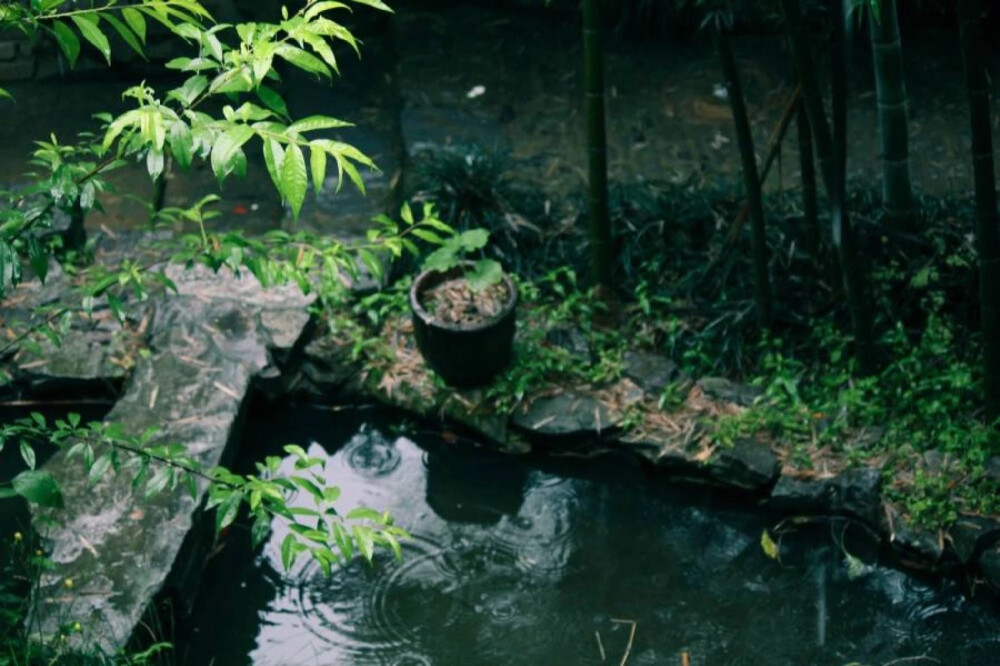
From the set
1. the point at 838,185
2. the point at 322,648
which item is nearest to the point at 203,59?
the point at 322,648

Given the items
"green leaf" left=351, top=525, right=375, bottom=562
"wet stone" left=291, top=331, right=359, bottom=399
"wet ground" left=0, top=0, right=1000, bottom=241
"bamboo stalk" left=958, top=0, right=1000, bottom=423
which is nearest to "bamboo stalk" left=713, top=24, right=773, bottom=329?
"bamboo stalk" left=958, top=0, right=1000, bottom=423

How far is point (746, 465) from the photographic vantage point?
17.4ft

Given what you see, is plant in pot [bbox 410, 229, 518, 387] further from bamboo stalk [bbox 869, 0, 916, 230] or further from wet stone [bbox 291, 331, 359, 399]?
bamboo stalk [bbox 869, 0, 916, 230]

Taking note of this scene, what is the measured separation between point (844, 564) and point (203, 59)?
10.9ft

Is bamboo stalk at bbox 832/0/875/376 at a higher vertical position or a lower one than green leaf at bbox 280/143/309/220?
lower

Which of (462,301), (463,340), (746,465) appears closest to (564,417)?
(463,340)

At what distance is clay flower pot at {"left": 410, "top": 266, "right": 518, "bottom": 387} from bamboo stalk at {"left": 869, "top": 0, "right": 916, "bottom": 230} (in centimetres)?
184

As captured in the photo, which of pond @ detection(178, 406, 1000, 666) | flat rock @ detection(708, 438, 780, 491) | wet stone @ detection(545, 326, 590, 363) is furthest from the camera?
wet stone @ detection(545, 326, 590, 363)

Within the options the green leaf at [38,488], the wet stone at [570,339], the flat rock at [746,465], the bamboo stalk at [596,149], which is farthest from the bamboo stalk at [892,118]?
the green leaf at [38,488]

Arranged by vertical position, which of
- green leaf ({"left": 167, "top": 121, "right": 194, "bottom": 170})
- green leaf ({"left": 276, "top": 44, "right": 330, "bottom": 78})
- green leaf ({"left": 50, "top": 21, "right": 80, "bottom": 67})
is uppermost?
green leaf ({"left": 276, "top": 44, "right": 330, "bottom": 78})

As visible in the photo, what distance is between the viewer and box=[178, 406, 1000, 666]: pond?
4699 millimetres

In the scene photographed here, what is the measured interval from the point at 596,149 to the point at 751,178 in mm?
731

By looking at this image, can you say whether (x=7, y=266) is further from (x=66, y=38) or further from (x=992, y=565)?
(x=992, y=565)

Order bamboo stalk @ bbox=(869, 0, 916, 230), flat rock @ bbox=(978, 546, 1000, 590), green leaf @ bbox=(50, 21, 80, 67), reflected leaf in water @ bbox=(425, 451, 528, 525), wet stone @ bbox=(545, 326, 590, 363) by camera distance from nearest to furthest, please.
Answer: green leaf @ bbox=(50, 21, 80, 67) → flat rock @ bbox=(978, 546, 1000, 590) → reflected leaf in water @ bbox=(425, 451, 528, 525) → bamboo stalk @ bbox=(869, 0, 916, 230) → wet stone @ bbox=(545, 326, 590, 363)
